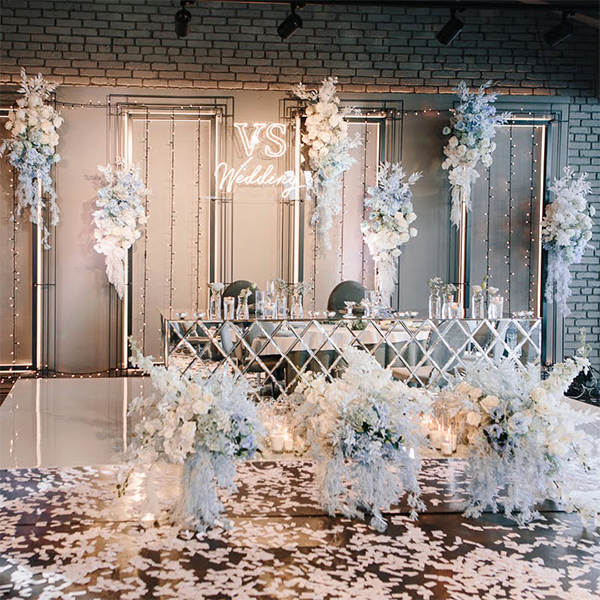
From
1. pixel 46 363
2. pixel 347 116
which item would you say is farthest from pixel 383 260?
pixel 46 363

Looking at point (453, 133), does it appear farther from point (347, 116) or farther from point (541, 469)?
point (541, 469)

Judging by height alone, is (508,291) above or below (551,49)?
below

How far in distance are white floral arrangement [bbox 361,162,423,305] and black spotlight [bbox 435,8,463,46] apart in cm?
135

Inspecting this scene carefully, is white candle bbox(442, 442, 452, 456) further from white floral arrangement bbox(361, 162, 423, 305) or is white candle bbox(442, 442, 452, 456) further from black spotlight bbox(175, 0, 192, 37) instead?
black spotlight bbox(175, 0, 192, 37)

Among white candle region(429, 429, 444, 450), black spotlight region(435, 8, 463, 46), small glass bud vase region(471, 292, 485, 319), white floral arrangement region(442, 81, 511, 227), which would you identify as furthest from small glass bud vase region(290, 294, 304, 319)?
black spotlight region(435, 8, 463, 46)

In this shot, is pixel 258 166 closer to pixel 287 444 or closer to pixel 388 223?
pixel 388 223

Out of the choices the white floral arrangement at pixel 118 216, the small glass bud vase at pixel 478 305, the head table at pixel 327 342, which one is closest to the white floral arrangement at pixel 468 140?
the small glass bud vase at pixel 478 305

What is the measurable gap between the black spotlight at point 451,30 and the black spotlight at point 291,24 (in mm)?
1478

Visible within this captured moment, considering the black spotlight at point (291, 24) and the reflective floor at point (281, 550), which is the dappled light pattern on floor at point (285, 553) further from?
the black spotlight at point (291, 24)

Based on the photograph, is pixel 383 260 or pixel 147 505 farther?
pixel 383 260

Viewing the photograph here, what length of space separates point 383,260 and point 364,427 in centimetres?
522

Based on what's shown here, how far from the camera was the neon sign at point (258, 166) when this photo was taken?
7.41m

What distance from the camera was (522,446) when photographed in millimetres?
2369

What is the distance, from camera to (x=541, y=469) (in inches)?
92.4
